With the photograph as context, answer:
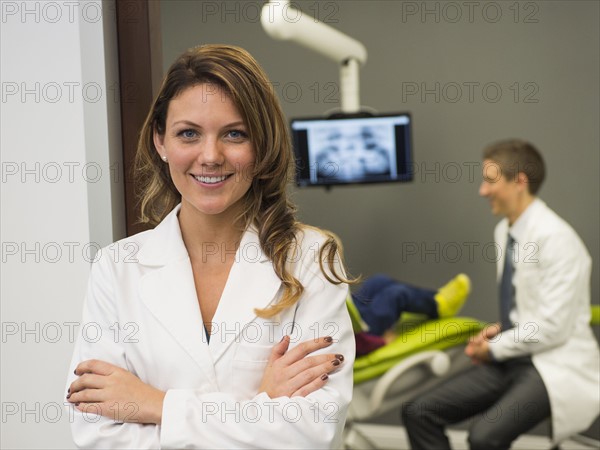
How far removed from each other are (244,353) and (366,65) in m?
2.14

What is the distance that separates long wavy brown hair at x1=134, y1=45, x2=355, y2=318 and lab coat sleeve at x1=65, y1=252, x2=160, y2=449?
176 mm

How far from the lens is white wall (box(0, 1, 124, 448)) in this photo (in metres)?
1.28

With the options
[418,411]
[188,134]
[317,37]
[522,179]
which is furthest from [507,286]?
[188,134]

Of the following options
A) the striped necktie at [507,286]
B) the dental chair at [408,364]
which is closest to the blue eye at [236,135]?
the dental chair at [408,364]

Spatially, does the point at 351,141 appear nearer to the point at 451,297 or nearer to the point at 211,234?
the point at 451,297

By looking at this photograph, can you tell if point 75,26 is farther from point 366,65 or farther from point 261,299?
point 366,65

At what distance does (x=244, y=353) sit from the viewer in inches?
37.5

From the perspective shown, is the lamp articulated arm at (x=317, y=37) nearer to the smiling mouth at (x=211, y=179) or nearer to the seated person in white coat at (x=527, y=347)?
the seated person in white coat at (x=527, y=347)

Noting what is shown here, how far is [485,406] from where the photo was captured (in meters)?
2.15

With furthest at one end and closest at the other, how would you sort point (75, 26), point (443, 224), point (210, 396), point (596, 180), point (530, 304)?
1. point (443, 224)
2. point (596, 180)
3. point (530, 304)
4. point (75, 26)
5. point (210, 396)

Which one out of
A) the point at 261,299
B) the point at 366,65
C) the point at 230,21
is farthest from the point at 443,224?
the point at 261,299

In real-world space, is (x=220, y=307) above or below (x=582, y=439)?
above

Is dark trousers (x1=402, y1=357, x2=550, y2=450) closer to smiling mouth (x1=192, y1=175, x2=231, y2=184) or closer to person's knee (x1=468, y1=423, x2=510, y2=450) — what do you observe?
person's knee (x1=468, y1=423, x2=510, y2=450)

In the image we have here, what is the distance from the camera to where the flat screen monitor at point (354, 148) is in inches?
94.0
